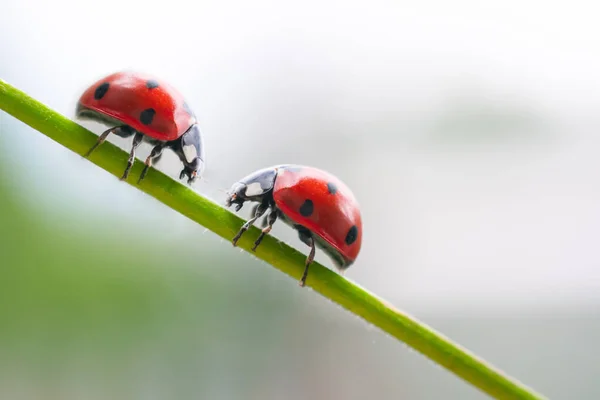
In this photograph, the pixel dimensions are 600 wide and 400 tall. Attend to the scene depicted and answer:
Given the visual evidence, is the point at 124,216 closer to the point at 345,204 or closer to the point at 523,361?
the point at 523,361

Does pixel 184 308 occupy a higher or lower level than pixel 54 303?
higher

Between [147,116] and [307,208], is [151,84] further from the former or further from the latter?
[307,208]

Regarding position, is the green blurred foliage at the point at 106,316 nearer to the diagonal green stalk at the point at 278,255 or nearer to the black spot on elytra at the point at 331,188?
the black spot on elytra at the point at 331,188

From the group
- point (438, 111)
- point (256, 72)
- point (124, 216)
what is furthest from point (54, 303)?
point (438, 111)

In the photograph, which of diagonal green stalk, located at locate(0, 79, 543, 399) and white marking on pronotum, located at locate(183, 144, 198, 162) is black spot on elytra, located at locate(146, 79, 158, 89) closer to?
white marking on pronotum, located at locate(183, 144, 198, 162)

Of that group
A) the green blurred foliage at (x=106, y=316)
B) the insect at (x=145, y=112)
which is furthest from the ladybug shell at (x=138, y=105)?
the green blurred foliage at (x=106, y=316)

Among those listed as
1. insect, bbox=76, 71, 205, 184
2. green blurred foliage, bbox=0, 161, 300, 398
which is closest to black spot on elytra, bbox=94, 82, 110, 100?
insect, bbox=76, 71, 205, 184
